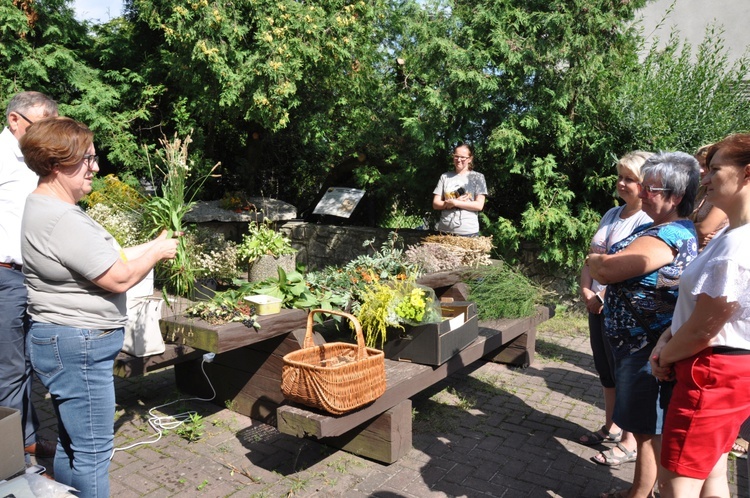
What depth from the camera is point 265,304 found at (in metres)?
3.72

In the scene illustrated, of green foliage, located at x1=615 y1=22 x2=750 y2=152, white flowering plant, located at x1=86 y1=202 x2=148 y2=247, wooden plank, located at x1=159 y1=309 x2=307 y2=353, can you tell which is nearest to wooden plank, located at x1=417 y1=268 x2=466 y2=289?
wooden plank, located at x1=159 y1=309 x2=307 y2=353

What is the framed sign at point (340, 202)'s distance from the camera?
30.6ft

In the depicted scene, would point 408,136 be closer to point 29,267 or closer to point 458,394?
point 458,394

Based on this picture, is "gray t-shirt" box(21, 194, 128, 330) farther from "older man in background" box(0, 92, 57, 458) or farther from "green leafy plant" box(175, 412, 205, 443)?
"green leafy plant" box(175, 412, 205, 443)

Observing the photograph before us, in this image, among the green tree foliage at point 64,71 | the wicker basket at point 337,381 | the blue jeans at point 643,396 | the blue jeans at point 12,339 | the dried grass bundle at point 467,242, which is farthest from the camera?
the green tree foliage at point 64,71

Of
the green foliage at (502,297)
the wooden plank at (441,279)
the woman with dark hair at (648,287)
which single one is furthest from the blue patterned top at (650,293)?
the green foliage at (502,297)

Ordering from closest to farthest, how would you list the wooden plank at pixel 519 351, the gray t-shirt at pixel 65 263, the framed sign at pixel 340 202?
the gray t-shirt at pixel 65 263, the wooden plank at pixel 519 351, the framed sign at pixel 340 202

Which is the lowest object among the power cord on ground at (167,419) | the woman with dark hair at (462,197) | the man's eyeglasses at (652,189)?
the power cord on ground at (167,419)

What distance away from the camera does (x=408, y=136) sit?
325 inches

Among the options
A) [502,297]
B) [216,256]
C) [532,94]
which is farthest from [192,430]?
[532,94]

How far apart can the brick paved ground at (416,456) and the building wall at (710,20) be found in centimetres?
926

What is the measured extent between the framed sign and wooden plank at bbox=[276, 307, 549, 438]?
482 cm

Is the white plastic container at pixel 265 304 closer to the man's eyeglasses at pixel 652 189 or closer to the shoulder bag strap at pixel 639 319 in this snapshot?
the shoulder bag strap at pixel 639 319

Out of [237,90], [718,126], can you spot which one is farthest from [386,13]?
[718,126]
